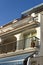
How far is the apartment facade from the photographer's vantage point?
27.8 metres

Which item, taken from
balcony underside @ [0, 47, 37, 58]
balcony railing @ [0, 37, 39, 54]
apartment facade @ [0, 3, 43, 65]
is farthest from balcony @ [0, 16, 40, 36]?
balcony underside @ [0, 47, 37, 58]

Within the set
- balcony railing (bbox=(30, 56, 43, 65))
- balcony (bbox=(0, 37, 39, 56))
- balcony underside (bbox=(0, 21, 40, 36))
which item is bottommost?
balcony railing (bbox=(30, 56, 43, 65))

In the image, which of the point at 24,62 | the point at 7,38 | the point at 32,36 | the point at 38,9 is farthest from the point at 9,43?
the point at 38,9

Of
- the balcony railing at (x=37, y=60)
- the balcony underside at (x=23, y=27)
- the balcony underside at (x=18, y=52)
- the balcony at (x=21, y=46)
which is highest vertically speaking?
the balcony underside at (x=23, y=27)

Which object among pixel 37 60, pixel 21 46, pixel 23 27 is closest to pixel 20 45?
pixel 21 46

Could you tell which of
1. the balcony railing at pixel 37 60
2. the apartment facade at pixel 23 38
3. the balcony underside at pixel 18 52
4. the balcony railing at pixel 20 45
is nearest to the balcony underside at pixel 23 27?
the apartment facade at pixel 23 38

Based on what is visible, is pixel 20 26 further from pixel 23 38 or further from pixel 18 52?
pixel 18 52

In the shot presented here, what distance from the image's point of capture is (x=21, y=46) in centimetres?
2977

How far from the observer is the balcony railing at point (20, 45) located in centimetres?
2788

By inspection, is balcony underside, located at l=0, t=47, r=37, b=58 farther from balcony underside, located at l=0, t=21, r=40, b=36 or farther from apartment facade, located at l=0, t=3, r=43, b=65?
balcony underside, located at l=0, t=21, r=40, b=36

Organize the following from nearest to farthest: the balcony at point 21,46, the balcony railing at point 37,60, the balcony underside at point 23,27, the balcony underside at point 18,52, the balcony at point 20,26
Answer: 1. the balcony railing at point 37,60
2. the balcony underside at point 18,52
3. the balcony at point 21,46
4. the balcony underside at point 23,27
5. the balcony at point 20,26

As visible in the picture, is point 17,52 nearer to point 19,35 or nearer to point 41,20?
point 19,35

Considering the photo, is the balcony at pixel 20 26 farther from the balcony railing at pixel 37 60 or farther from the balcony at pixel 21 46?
the balcony railing at pixel 37 60

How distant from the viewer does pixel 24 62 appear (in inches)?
1053
